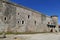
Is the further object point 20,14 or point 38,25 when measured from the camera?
point 38,25

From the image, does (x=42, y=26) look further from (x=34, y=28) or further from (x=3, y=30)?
(x=3, y=30)

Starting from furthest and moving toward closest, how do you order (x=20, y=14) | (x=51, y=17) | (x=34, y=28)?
(x=51, y=17)
(x=34, y=28)
(x=20, y=14)

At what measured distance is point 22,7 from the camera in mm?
25719

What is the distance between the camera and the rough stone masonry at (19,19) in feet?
69.7

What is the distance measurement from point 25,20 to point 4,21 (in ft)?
21.6

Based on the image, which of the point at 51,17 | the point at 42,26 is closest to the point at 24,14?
the point at 42,26

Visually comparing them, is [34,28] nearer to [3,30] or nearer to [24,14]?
[24,14]

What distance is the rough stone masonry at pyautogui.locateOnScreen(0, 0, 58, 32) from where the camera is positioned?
21.2 metres

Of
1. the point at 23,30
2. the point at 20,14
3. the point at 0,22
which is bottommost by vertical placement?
the point at 23,30

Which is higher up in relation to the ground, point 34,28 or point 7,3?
point 7,3

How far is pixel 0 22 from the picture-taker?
20.4 meters

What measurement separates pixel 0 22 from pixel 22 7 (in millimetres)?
7257

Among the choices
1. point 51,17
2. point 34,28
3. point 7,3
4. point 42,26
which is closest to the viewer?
point 7,3

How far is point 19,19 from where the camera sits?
24781 millimetres
